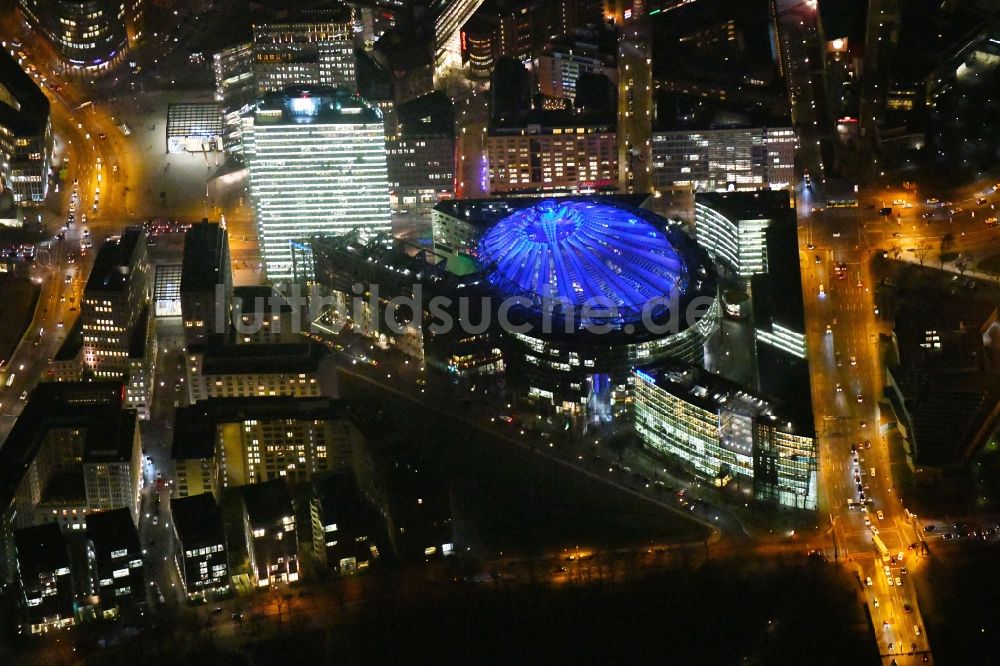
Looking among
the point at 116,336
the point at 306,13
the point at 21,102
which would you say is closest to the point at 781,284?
the point at 116,336

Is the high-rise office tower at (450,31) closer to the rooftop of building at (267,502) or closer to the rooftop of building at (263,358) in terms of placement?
the rooftop of building at (263,358)

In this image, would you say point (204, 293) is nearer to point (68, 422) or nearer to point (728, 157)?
point (68, 422)

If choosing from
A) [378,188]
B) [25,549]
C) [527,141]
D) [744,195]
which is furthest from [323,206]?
[25,549]

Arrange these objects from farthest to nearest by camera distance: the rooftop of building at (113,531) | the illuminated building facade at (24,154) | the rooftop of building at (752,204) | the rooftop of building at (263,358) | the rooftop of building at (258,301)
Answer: the illuminated building facade at (24,154) < the rooftop of building at (752,204) < the rooftop of building at (258,301) < the rooftop of building at (263,358) < the rooftop of building at (113,531)

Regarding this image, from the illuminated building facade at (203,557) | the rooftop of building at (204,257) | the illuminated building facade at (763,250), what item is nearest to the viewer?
the illuminated building facade at (203,557)

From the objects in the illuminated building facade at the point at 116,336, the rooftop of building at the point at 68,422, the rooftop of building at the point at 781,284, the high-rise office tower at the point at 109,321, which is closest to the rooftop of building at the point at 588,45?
the rooftop of building at the point at 781,284

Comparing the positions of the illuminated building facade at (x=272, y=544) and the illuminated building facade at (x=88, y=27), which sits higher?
Answer: the illuminated building facade at (x=88, y=27)
